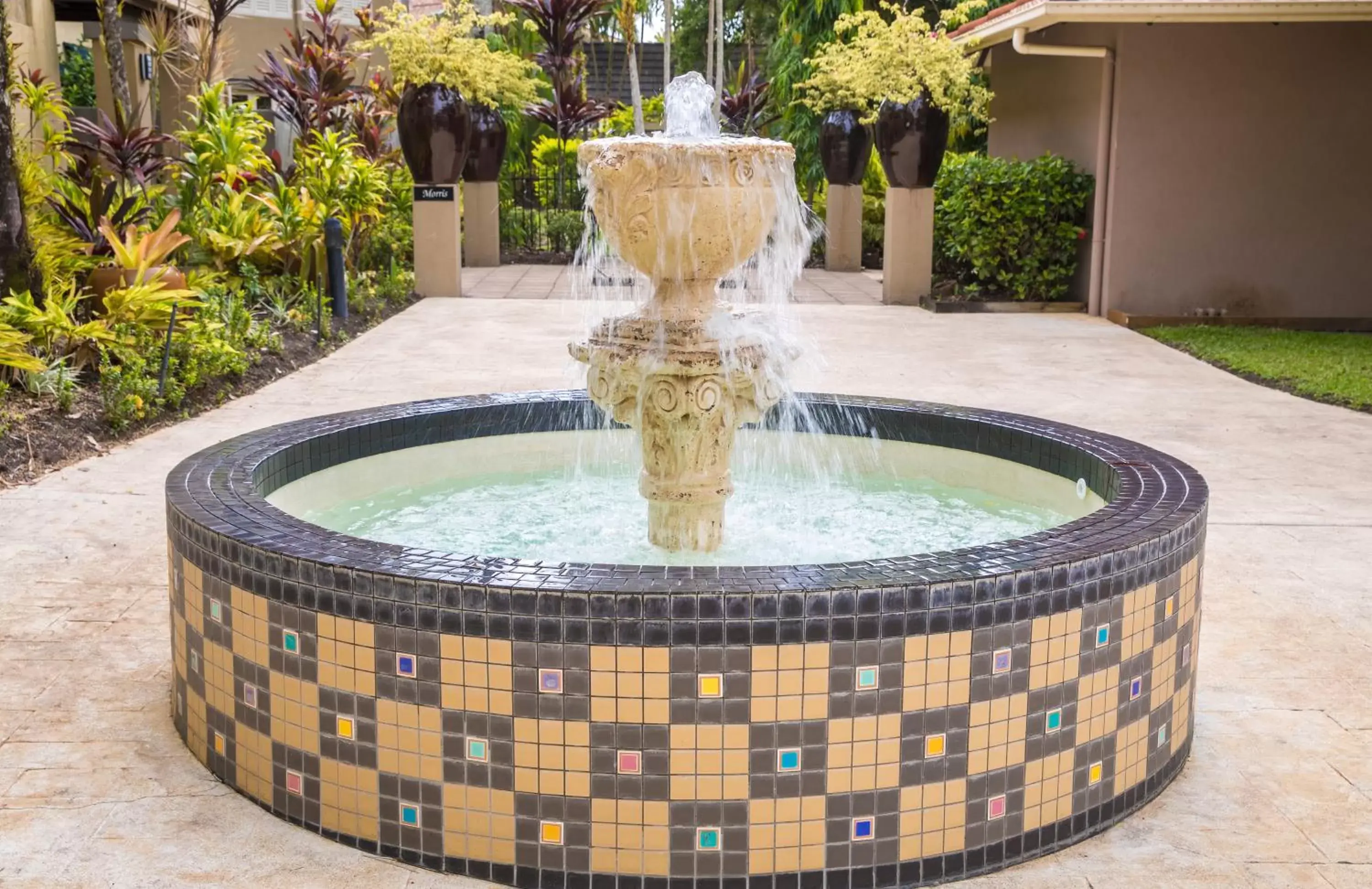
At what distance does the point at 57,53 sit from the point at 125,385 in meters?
9.77

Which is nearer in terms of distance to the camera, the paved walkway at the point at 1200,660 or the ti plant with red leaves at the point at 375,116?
the paved walkway at the point at 1200,660

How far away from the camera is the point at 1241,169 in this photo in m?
13.5

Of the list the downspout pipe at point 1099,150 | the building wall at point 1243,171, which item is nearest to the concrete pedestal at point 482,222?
Answer: the downspout pipe at point 1099,150

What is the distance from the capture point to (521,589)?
304cm

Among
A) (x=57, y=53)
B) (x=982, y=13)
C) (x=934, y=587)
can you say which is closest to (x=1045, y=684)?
(x=934, y=587)

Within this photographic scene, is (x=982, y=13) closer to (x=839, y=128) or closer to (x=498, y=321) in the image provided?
(x=839, y=128)

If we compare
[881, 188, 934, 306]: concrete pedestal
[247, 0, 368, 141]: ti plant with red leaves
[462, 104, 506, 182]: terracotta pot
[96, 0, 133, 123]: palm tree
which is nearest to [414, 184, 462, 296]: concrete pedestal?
[247, 0, 368, 141]: ti plant with red leaves

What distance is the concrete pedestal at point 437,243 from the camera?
48.6ft

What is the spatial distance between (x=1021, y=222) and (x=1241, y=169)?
2134 millimetres

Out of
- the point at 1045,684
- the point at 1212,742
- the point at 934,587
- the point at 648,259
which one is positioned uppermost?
the point at 648,259

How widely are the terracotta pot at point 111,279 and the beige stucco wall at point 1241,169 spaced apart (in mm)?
8758

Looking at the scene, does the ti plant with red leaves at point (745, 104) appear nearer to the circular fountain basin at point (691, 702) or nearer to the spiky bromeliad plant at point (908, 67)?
the spiky bromeliad plant at point (908, 67)

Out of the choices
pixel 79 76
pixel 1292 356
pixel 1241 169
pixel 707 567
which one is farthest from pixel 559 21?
pixel 707 567

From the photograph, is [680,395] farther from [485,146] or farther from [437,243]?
[485,146]
